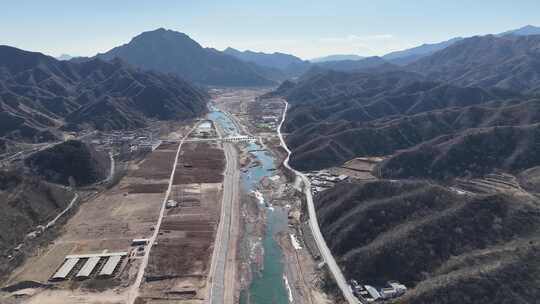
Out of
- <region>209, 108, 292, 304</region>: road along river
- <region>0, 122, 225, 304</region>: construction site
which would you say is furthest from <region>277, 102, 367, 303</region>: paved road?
<region>0, 122, 225, 304</region>: construction site

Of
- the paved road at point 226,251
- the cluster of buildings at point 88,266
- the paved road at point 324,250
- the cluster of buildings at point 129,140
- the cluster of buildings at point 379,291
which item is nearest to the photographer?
the cluster of buildings at point 379,291

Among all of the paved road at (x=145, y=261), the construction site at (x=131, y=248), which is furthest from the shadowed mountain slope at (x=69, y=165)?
the paved road at (x=145, y=261)

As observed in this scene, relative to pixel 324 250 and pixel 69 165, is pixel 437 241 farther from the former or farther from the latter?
pixel 69 165

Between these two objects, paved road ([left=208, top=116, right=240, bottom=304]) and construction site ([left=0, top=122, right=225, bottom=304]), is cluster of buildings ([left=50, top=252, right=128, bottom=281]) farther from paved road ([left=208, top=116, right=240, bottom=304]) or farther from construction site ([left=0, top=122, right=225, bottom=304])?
paved road ([left=208, top=116, right=240, bottom=304])

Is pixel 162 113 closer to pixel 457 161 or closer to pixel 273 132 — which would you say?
pixel 273 132

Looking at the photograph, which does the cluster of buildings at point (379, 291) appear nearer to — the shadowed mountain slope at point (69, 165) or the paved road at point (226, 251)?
the paved road at point (226, 251)

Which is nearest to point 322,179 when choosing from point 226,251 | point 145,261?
point 226,251
